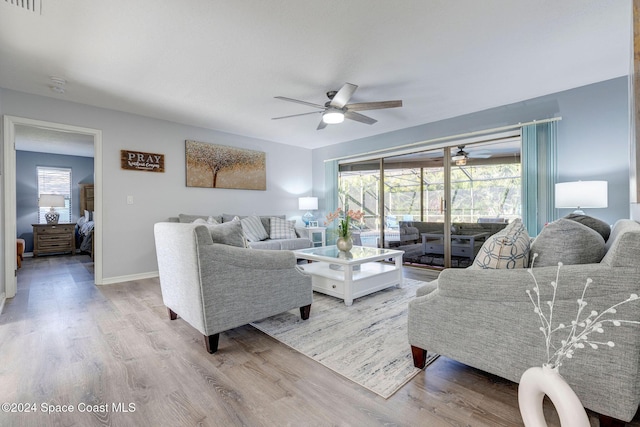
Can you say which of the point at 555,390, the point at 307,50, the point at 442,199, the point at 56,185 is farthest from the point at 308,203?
the point at 56,185

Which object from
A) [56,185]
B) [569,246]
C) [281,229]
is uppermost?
[56,185]

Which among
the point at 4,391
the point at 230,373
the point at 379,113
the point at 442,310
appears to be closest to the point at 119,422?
the point at 230,373

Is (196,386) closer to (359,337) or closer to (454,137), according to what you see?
(359,337)

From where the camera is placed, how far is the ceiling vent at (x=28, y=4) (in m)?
1.90

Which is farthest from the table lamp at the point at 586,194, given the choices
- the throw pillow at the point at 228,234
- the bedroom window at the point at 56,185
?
the bedroom window at the point at 56,185

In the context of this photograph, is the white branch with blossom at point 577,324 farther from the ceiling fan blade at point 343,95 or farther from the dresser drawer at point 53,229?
the dresser drawer at point 53,229

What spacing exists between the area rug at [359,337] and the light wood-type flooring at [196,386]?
0.08 meters

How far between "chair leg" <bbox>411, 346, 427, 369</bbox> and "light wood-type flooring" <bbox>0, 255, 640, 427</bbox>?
0.06 m

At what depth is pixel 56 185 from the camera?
21.9 feet

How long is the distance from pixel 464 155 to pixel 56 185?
8.61m

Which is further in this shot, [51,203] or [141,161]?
[51,203]

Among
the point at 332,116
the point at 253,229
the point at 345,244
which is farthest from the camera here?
the point at 253,229

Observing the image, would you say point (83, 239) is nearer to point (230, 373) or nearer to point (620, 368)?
point (230, 373)

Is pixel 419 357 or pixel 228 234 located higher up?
pixel 228 234
